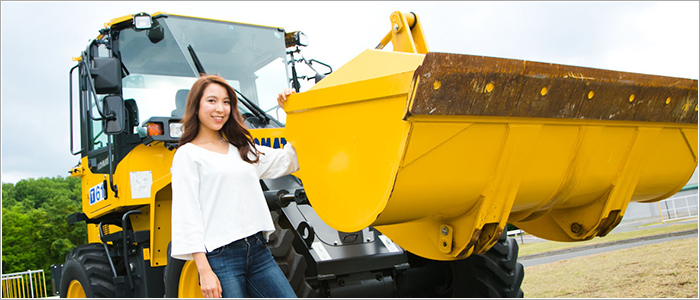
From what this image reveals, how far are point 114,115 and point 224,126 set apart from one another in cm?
195

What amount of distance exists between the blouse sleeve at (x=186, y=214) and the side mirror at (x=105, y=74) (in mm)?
2111

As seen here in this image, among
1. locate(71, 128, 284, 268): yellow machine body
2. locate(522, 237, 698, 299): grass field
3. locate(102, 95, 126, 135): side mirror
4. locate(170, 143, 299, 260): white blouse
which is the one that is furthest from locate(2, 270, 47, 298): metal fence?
locate(170, 143, 299, 260): white blouse

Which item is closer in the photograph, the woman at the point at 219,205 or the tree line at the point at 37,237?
the woman at the point at 219,205

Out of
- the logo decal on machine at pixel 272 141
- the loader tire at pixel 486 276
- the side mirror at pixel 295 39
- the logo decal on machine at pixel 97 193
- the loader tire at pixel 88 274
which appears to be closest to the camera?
the logo decal on machine at pixel 272 141

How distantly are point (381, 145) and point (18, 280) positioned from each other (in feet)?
58.1

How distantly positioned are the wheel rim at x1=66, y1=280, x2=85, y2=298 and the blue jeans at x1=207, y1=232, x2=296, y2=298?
357 centimetres

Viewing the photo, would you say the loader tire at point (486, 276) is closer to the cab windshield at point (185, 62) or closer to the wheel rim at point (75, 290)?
the cab windshield at point (185, 62)

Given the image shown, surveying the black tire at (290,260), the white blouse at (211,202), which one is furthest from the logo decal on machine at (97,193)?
the white blouse at (211,202)

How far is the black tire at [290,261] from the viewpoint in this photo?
3.78 meters

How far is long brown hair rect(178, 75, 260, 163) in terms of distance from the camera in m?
2.87

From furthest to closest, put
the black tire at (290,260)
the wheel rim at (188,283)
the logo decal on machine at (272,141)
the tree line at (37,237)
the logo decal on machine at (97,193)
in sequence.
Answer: the tree line at (37,237) → the logo decal on machine at (97,193) → the logo decal on machine at (272,141) → the wheel rim at (188,283) → the black tire at (290,260)

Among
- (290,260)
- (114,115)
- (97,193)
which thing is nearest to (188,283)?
(290,260)

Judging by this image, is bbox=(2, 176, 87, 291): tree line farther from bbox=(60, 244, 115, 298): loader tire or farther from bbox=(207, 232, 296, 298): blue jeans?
bbox=(207, 232, 296, 298): blue jeans

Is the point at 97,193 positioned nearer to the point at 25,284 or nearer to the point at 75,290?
the point at 75,290
